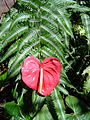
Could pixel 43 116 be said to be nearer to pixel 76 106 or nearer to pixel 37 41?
pixel 76 106

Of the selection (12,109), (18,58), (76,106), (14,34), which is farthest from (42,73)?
(76,106)

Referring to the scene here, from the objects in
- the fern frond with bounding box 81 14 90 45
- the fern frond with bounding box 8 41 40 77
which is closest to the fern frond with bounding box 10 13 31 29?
the fern frond with bounding box 8 41 40 77

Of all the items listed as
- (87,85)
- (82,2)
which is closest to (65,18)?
(82,2)

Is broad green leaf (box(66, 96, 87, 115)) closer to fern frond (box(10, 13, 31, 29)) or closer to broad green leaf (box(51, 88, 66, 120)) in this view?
broad green leaf (box(51, 88, 66, 120))

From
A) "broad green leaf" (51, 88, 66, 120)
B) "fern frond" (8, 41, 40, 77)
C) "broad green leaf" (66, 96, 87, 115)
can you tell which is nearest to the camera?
"fern frond" (8, 41, 40, 77)

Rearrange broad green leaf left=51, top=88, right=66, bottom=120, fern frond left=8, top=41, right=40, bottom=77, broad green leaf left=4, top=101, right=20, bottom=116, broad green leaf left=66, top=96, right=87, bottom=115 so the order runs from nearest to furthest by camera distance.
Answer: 1. fern frond left=8, top=41, right=40, bottom=77
2. broad green leaf left=51, top=88, right=66, bottom=120
3. broad green leaf left=4, top=101, right=20, bottom=116
4. broad green leaf left=66, top=96, right=87, bottom=115

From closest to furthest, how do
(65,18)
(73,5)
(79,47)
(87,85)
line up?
(65,18) < (73,5) < (87,85) < (79,47)

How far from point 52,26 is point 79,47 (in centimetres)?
61

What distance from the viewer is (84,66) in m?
1.90

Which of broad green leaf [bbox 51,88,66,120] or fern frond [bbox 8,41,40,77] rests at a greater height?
fern frond [bbox 8,41,40,77]

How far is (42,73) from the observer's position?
1316 millimetres

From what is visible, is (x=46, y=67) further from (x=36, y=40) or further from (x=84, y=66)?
(x=84, y=66)

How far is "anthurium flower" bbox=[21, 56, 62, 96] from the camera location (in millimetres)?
1288

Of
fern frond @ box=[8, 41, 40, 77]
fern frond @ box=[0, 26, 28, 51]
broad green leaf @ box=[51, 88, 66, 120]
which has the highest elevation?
fern frond @ box=[0, 26, 28, 51]
